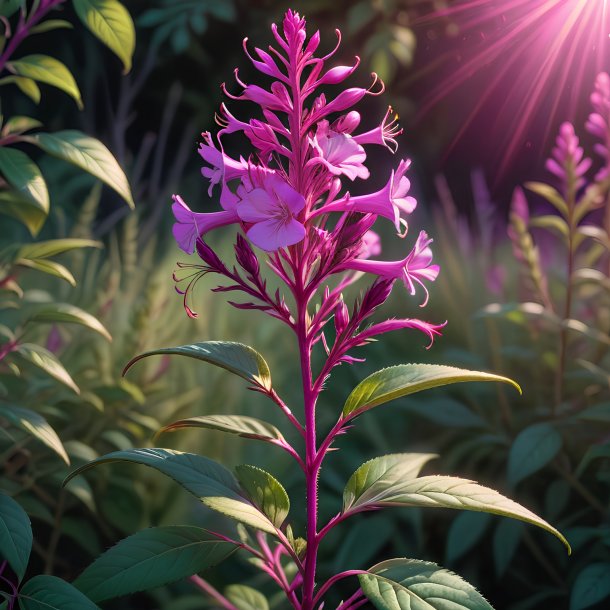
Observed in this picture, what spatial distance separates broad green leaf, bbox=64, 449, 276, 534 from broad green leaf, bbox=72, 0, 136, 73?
55 centimetres

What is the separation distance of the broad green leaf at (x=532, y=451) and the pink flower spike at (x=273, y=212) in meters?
0.70

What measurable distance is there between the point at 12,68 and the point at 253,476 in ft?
2.13

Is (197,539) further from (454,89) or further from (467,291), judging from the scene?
(454,89)

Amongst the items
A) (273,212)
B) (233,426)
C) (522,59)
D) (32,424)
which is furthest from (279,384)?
(522,59)

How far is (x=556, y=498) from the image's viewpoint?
57.5 inches

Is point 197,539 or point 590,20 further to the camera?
point 590,20

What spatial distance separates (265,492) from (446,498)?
0.20 meters

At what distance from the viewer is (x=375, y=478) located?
0.93 metres

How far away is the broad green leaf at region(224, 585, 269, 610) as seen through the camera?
3.57 ft

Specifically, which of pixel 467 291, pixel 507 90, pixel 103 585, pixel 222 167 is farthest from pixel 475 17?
pixel 103 585

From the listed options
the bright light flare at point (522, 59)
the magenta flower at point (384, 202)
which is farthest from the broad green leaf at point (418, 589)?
the bright light flare at point (522, 59)

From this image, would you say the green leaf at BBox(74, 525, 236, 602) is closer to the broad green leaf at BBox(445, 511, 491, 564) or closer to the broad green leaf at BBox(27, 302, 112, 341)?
the broad green leaf at BBox(27, 302, 112, 341)

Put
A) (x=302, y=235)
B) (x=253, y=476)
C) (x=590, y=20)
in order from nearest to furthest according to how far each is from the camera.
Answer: (x=302, y=235) → (x=253, y=476) → (x=590, y=20)

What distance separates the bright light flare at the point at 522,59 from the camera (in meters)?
2.15
